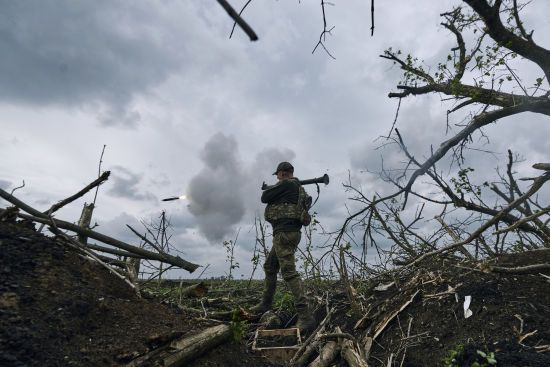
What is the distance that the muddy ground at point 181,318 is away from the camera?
3.32 m

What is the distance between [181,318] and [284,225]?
2323 mm

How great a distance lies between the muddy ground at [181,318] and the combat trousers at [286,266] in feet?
3.07

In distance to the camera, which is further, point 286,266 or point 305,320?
point 286,266

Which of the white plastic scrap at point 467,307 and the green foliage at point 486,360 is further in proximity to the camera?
the white plastic scrap at point 467,307

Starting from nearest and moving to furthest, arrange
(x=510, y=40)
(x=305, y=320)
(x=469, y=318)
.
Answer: (x=469, y=318), (x=305, y=320), (x=510, y=40)

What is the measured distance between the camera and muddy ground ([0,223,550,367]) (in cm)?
332

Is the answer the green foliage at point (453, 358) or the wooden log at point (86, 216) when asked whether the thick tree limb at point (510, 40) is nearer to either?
the green foliage at point (453, 358)

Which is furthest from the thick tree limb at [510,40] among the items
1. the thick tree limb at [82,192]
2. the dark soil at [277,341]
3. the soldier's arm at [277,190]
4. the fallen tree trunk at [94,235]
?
the thick tree limb at [82,192]

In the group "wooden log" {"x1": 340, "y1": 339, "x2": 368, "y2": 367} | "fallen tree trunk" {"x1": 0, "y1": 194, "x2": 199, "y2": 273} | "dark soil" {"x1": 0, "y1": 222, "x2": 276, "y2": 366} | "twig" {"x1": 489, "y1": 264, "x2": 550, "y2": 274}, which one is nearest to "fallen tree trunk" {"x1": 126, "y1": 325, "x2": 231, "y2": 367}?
"dark soil" {"x1": 0, "y1": 222, "x2": 276, "y2": 366}

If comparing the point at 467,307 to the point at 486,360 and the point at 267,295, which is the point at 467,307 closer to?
the point at 486,360

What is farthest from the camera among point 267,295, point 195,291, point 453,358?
point 195,291

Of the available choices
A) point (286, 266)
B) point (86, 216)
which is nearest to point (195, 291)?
point (286, 266)

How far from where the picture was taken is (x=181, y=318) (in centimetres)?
463

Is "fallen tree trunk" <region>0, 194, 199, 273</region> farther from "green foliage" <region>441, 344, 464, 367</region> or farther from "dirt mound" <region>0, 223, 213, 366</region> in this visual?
"green foliage" <region>441, 344, 464, 367</region>
